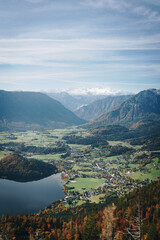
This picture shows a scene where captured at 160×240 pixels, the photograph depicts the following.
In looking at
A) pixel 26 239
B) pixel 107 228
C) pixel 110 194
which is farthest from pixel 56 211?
pixel 107 228

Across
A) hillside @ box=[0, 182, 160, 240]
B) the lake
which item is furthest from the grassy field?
the lake

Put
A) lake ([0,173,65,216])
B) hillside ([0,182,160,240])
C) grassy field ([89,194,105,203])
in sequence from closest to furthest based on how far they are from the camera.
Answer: hillside ([0,182,160,240]), lake ([0,173,65,216]), grassy field ([89,194,105,203])

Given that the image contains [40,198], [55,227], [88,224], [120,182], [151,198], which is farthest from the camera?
[120,182]

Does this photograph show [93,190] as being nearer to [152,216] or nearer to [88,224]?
[152,216]

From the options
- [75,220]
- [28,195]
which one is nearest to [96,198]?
[75,220]

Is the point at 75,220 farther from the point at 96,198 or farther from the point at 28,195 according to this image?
the point at 28,195

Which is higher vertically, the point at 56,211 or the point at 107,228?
the point at 107,228

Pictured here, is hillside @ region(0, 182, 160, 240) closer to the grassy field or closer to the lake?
the grassy field

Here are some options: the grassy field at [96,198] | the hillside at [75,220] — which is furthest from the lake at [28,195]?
the grassy field at [96,198]

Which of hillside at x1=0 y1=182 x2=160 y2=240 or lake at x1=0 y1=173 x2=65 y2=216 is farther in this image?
lake at x1=0 y1=173 x2=65 y2=216
